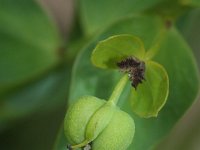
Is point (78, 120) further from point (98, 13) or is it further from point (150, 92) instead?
point (98, 13)

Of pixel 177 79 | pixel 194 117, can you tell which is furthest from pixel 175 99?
pixel 194 117

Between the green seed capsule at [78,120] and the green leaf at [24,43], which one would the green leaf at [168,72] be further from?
the green leaf at [24,43]

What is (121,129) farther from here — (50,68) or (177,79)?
(50,68)

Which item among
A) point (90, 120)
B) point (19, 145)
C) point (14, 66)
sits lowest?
point (19, 145)

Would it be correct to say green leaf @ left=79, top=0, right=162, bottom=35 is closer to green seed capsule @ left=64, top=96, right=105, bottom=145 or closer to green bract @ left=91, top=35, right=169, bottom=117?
green bract @ left=91, top=35, right=169, bottom=117

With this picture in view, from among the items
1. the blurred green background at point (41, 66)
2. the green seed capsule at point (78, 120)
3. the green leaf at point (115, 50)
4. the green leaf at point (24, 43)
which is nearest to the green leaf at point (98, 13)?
the blurred green background at point (41, 66)

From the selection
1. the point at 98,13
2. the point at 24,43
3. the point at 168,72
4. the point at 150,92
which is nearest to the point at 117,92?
the point at 150,92
